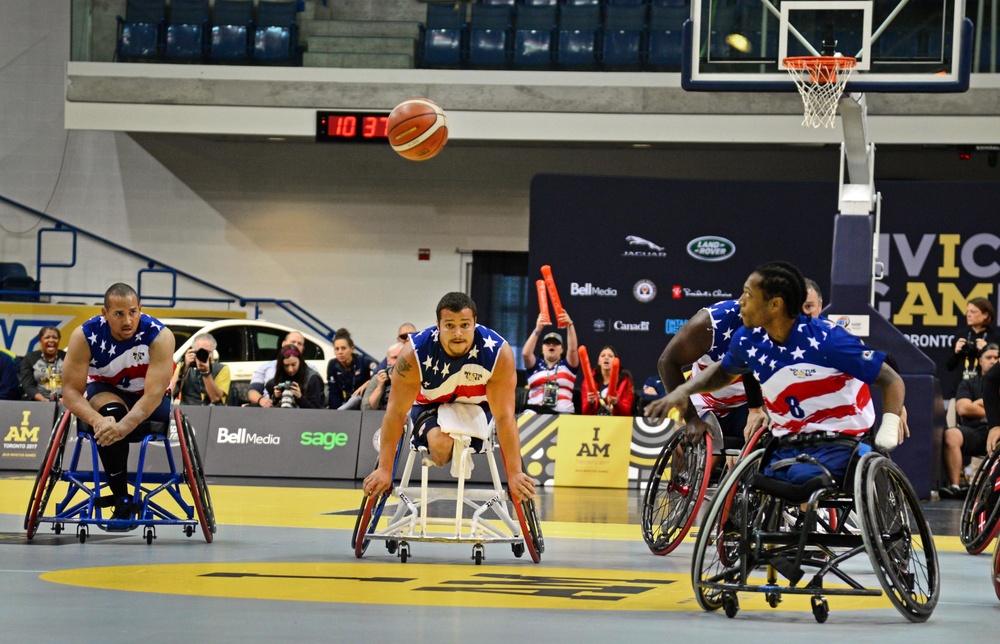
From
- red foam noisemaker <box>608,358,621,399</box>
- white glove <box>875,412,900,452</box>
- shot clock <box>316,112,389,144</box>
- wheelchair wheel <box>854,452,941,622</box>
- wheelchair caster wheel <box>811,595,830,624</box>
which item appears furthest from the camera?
shot clock <box>316,112,389,144</box>

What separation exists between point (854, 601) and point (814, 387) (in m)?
1.18

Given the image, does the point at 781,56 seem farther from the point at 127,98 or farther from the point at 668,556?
the point at 127,98

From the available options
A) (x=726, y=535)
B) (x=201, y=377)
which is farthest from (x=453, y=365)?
(x=201, y=377)

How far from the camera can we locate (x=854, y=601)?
6102 millimetres

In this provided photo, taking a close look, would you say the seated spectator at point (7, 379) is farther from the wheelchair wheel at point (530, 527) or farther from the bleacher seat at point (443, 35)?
the wheelchair wheel at point (530, 527)

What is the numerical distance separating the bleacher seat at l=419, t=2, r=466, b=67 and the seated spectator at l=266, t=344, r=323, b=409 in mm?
6599

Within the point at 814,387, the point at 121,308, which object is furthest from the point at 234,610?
the point at 121,308

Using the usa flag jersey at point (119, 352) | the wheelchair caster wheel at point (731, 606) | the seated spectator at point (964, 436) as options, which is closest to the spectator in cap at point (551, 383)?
the seated spectator at point (964, 436)

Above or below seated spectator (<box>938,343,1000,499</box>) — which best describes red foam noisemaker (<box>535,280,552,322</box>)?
above

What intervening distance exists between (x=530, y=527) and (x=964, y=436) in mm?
7794

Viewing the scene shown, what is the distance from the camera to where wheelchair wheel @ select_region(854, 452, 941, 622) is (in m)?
5.02

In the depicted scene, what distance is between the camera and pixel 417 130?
43.7 feet

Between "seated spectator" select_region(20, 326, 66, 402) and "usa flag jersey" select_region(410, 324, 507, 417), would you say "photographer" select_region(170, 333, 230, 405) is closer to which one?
"seated spectator" select_region(20, 326, 66, 402)

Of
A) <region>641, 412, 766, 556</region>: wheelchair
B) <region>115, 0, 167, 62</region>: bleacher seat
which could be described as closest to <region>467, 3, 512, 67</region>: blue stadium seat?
<region>115, 0, 167, 62</region>: bleacher seat
